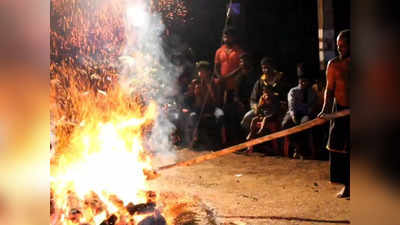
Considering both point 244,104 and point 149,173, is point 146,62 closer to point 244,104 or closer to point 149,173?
point 244,104

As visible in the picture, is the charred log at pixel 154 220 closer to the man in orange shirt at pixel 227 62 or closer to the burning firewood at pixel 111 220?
the burning firewood at pixel 111 220

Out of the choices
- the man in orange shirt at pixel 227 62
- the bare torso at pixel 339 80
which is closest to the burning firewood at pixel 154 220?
the bare torso at pixel 339 80

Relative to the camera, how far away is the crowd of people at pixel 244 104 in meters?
8.27

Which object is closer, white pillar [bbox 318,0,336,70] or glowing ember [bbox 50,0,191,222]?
glowing ember [bbox 50,0,191,222]

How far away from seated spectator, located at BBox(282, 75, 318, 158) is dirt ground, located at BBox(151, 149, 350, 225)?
1.23ft

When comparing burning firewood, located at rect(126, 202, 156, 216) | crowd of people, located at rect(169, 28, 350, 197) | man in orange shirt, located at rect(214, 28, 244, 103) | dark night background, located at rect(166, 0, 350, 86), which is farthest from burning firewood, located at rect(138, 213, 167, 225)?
man in orange shirt, located at rect(214, 28, 244, 103)

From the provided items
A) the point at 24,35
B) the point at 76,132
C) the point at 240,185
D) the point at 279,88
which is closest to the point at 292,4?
the point at 279,88

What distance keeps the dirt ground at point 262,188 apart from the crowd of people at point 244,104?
1.61ft

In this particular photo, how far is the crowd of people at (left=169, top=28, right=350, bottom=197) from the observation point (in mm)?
8266

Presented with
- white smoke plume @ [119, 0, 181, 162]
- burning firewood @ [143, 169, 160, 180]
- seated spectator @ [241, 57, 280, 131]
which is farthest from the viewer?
white smoke plume @ [119, 0, 181, 162]

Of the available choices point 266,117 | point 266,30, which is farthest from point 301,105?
point 266,30

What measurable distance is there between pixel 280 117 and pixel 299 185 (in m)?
2.32

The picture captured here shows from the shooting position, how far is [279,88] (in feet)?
28.6

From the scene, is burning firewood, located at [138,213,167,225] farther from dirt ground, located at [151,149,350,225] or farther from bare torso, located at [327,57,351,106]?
bare torso, located at [327,57,351,106]
